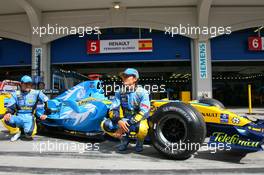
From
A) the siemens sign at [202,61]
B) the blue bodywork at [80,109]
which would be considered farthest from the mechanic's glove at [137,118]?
the siemens sign at [202,61]

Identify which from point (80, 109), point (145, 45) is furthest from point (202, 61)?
point (80, 109)

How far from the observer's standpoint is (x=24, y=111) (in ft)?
21.1

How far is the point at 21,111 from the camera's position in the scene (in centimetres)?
645

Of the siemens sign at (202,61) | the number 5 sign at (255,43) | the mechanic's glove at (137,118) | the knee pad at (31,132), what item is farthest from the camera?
the number 5 sign at (255,43)

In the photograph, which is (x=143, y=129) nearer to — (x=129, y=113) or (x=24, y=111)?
(x=129, y=113)

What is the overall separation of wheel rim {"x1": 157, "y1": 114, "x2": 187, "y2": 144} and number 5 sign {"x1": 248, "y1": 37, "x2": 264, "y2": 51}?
14010 millimetres

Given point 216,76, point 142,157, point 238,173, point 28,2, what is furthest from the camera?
point 216,76

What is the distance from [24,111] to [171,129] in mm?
3200

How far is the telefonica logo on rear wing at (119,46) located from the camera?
57.0 ft

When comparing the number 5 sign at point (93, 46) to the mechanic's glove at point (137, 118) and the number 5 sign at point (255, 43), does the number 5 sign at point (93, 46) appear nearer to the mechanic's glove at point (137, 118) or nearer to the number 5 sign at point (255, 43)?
the number 5 sign at point (255, 43)

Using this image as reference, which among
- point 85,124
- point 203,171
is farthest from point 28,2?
point 203,171

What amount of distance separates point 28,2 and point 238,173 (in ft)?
48.0

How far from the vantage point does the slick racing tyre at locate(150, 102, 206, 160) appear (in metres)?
4.39

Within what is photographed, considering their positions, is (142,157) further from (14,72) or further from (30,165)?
(14,72)
